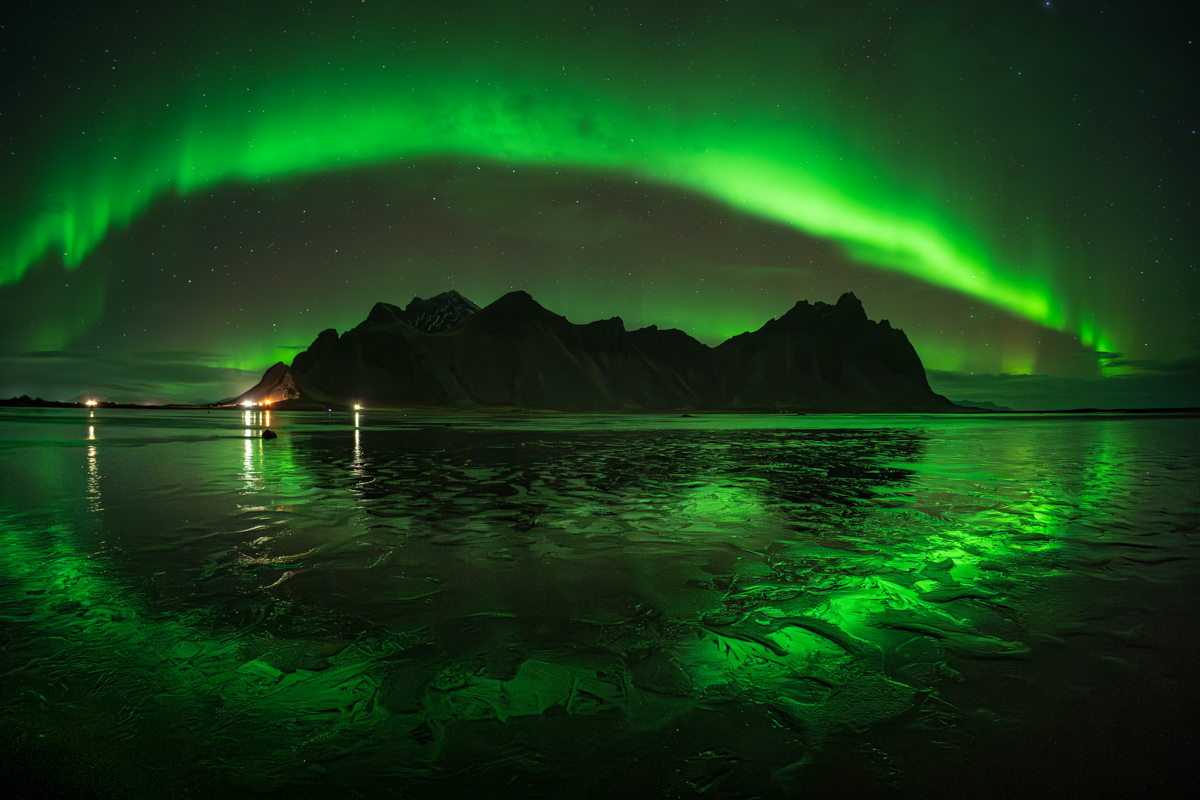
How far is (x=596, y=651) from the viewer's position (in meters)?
5.80

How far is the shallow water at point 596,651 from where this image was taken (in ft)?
12.8

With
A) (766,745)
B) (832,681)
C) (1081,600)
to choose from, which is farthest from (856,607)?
(766,745)

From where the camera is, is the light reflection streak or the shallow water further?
the light reflection streak

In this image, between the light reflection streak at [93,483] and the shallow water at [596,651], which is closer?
the shallow water at [596,651]

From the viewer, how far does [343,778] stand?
12.3ft

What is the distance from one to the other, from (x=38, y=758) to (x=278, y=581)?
416 cm

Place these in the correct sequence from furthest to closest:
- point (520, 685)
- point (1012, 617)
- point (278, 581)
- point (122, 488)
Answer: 1. point (122, 488)
2. point (278, 581)
3. point (1012, 617)
4. point (520, 685)

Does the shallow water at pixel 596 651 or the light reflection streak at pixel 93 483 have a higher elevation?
the shallow water at pixel 596 651

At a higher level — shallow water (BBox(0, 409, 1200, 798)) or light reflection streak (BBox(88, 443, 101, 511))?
shallow water (BBox(0, 409, 1200, 798))

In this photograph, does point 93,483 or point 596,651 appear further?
point 93,483

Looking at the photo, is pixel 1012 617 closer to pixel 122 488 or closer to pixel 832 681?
pixel 832 681

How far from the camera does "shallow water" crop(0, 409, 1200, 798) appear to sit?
3.91 m

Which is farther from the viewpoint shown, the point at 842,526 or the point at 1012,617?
the point at 842,526

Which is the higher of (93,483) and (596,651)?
(596,651)
